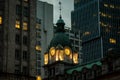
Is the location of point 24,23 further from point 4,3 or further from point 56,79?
point 56,79

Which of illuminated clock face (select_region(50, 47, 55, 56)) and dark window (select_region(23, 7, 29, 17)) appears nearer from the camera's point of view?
dark window (select_region(23, 7, 29, 17))

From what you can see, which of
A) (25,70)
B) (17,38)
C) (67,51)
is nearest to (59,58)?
(67,51)

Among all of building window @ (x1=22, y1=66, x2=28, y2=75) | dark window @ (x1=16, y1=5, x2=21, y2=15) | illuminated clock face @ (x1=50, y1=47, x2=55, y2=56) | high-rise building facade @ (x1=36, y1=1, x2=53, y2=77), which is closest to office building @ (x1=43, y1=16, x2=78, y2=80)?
illuminated clock face @ (x1=50, y1=47, x2=55, y2=56)

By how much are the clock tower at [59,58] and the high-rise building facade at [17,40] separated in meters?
17.2

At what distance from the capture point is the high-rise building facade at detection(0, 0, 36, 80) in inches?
3558

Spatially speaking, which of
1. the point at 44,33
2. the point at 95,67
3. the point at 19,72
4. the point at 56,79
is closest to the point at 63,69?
the point at 56,79

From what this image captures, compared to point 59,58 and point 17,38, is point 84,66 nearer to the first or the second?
point 59,58

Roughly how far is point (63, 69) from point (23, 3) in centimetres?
2342

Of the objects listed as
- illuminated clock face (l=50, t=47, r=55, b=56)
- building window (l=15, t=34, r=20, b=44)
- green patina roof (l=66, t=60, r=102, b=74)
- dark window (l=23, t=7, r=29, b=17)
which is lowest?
green patina roof (l=66, t=60, r=102, b=74)

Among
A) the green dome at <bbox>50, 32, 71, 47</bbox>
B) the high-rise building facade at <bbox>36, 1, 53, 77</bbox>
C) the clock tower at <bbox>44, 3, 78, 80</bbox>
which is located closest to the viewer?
the clock tower at <bbox>44, 3, 78, 80</bbox>

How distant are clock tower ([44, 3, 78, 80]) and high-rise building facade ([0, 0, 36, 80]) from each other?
1722 cm

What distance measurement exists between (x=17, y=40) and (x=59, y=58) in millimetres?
21112

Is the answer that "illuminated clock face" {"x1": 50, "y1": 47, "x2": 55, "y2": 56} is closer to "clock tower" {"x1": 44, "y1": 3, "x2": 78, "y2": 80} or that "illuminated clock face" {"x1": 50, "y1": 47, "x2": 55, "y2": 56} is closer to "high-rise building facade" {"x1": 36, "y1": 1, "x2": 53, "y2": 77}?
"clock tower" {"x1": 44, "y1": 3, "x2": 78, "y2": 80}

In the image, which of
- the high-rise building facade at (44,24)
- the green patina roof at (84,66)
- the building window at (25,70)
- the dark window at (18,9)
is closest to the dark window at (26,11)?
the dark window at (18,9)
